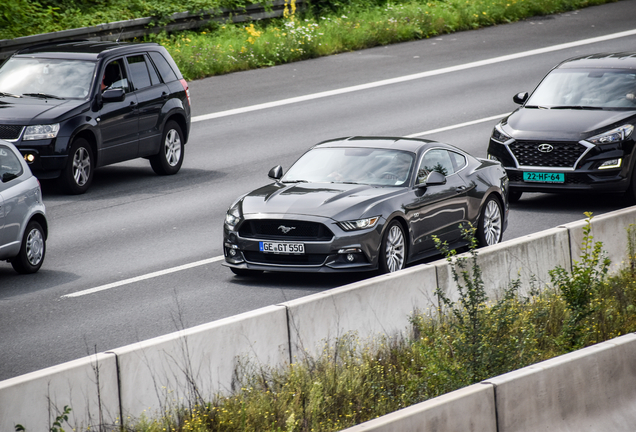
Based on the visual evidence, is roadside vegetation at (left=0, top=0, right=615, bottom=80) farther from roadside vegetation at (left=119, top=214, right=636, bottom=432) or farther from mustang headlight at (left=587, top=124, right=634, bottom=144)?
roadside vegetation at (left=119, top=214, right=636, bottom=432)

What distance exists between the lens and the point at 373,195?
1199cm

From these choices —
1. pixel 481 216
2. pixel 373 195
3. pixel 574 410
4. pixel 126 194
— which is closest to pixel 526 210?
pixel 481 216

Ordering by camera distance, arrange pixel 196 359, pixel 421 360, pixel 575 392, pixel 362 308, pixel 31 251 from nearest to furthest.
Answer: pixel 575 392 < pixel 196 359 < pixel 421 360 < pixel 362 308 < pixel 31 251

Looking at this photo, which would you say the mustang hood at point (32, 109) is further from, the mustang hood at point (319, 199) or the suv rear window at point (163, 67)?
the mustang hood at point (319, 199)

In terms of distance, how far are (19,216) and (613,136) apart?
8.35 m

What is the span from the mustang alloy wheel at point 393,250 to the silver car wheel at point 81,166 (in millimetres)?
6757

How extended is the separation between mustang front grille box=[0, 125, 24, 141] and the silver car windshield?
38.1 inches

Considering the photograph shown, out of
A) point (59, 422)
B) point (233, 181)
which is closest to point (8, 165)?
point (233, 181)

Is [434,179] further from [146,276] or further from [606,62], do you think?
[606,62]

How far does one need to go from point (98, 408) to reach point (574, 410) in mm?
3180

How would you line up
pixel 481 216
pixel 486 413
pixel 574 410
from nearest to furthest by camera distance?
pixel 486 413 < pixel 574 410 < pixel 481 216

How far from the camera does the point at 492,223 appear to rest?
13672 millimetres

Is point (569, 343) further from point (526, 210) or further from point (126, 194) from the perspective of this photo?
point (126, 194)

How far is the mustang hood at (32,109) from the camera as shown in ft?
53.8
